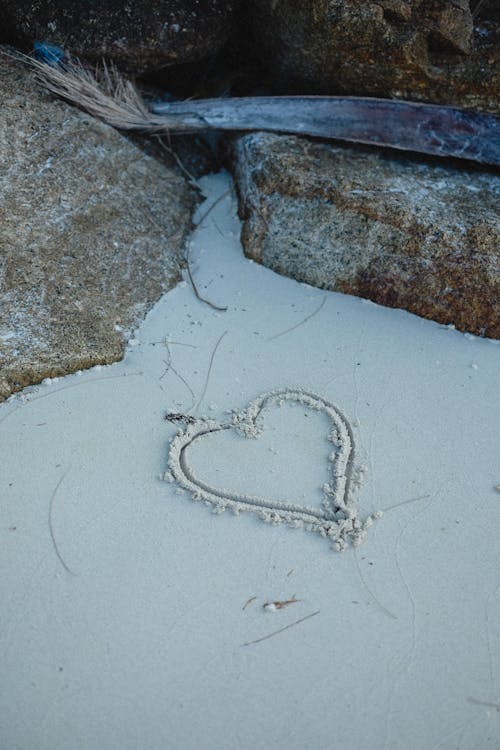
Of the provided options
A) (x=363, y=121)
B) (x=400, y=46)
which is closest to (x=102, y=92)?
(x=363, y=121)

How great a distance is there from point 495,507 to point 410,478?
277mm

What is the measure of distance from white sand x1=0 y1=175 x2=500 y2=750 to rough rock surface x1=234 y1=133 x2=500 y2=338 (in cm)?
17

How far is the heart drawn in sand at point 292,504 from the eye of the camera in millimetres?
1975

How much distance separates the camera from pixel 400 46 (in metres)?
2.66

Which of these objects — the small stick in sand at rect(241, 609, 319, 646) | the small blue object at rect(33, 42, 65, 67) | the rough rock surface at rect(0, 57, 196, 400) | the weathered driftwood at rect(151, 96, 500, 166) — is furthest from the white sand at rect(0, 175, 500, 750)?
the small blue object at rect(33, 42, 65, 67)

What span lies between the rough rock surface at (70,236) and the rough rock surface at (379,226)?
1.57 feet

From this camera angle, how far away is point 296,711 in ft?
5.24

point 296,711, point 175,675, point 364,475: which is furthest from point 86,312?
point 296,711

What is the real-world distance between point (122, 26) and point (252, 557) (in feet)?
7.78

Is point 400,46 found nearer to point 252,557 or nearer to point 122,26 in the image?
point 122,26

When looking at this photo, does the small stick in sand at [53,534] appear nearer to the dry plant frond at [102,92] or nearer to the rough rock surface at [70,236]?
the rough rock surface at [70,236]

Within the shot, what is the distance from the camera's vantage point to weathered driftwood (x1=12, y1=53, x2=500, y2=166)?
110 inches

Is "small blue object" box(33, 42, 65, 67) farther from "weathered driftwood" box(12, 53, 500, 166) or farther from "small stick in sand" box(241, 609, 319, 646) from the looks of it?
"small stick in sand" box(241, 609, 319, 646)

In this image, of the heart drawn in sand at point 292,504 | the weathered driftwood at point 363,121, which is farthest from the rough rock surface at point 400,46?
the heart drawn in sand at point 292,504
